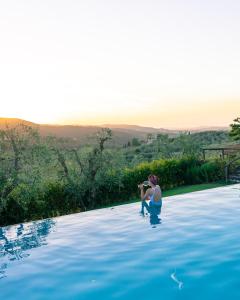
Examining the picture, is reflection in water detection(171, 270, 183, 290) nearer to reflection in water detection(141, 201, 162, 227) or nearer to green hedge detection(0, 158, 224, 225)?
reflection in water detection(141, 201, 162, 227)

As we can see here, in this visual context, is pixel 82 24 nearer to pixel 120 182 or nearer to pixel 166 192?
pixel 120 182

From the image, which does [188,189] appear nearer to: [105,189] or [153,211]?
[105,189]

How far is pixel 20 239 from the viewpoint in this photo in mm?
14828

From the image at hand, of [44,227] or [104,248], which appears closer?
[104,248]

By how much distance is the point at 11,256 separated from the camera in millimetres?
13117

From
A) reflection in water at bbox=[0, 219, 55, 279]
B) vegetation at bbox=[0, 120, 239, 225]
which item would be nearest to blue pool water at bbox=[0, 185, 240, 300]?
reflection in water at bbox=[0, 219, 55, 279]

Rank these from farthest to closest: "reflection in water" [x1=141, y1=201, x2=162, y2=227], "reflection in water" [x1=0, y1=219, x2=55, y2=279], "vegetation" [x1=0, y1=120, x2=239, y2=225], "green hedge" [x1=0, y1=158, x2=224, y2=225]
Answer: "green hedge" [x1=0, y1=158, x2=224, y2=225] → "vegetation" [x1=0, y1=120, x2=239, y2=225] → "reflection in water" [x1=141, y1=201, x2=162, y2=227] → "reflection in water" [x1=0, y1=219, x2=55, y2=279]

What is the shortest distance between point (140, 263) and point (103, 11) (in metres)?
15.4

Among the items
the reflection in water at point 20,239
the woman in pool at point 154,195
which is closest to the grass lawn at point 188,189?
the woman in pool at point 154,195

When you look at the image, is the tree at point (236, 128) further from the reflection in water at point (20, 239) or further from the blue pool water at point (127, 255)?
the reflection in water at point (20, 239)

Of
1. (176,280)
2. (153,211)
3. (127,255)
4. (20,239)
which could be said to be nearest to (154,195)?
(153,211)

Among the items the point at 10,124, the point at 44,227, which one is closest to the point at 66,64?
the point at 10,124

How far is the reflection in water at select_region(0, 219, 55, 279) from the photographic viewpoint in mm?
13048

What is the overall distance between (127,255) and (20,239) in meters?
4.90
